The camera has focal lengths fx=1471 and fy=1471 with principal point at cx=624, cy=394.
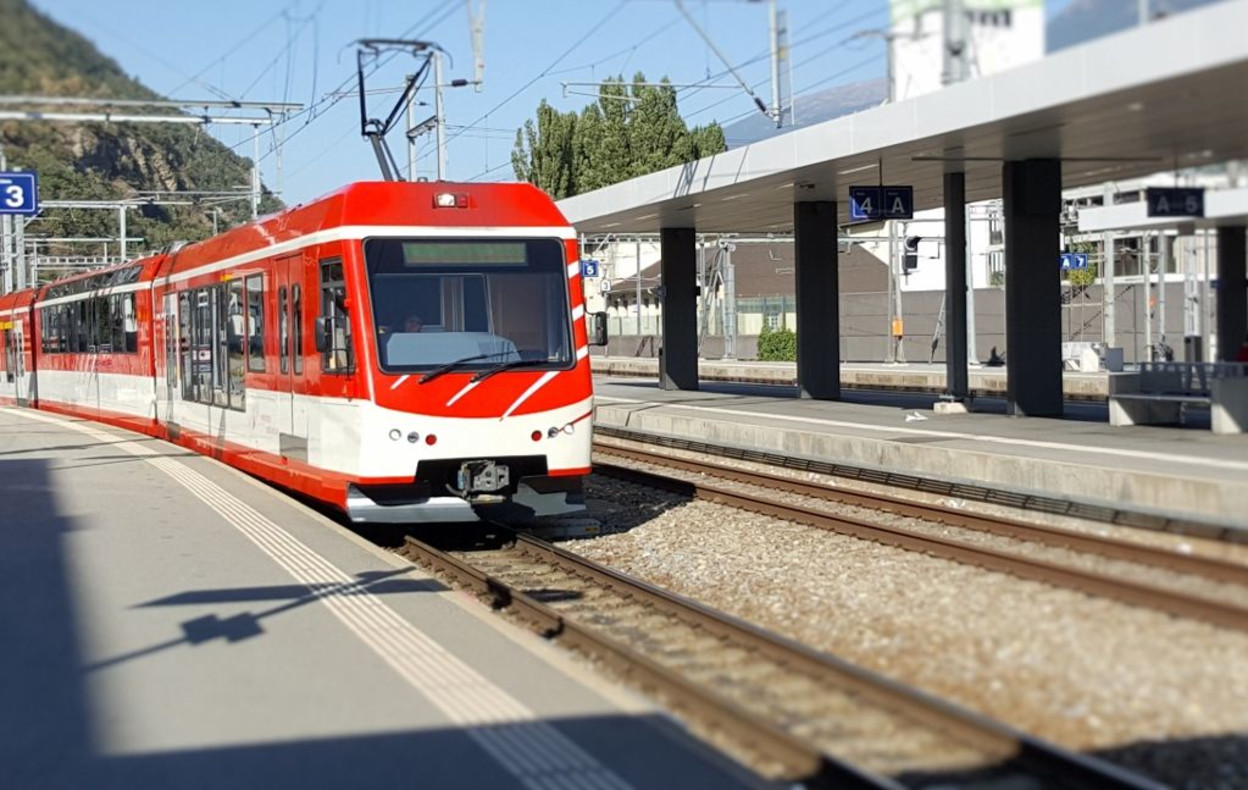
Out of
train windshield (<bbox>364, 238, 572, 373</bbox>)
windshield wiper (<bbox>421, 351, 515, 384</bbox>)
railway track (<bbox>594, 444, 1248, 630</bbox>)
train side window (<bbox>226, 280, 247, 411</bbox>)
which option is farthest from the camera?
train side window (<bbox>226, 280, 247, 411</bbox>)

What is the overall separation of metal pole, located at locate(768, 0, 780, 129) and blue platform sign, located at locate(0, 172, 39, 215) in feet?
39.5

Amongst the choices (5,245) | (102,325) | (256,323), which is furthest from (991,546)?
(5,245)

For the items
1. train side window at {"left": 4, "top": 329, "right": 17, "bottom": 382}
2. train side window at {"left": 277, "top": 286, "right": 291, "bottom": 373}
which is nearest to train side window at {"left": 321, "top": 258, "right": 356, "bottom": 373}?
train side window at {"left": 277, "top": 286, "right": 291, "bottom": 373}

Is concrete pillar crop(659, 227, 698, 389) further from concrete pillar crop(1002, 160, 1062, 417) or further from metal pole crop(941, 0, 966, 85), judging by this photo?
metal pole crop(941, 0, 966, 85)

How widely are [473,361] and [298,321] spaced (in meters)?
2.28

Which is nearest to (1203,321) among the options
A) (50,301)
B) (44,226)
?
(50,301)

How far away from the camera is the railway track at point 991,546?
927cm

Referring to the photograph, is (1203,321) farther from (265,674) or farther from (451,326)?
(265,674)

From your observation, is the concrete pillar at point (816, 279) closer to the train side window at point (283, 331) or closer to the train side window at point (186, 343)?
the train side window at point (186, 343)

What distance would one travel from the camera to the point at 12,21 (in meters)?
8.93

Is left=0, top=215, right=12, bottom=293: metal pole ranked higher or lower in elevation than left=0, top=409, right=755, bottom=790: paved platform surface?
higher

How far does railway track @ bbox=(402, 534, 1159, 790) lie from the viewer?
20.3ft

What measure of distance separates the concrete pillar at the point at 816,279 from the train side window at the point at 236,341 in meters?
13.7

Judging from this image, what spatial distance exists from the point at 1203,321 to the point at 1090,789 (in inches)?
882
